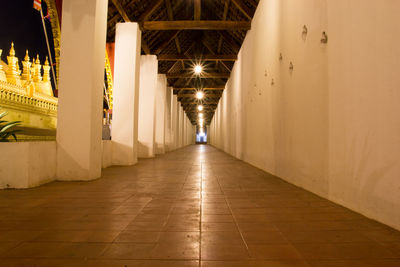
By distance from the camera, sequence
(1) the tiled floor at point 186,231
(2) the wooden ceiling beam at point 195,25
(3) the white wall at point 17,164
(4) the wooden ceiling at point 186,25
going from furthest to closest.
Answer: (2) the wooden ceiling beam at point 195,25 → (4) the wooden ceiling at point 186,25 → (3) the white wall at point 17,164 → (1) the tiled floor at point 186,231

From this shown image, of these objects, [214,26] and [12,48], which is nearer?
[12,48]

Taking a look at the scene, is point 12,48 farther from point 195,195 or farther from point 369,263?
point 369,263

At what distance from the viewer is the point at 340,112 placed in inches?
117

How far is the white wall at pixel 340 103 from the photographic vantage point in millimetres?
2252

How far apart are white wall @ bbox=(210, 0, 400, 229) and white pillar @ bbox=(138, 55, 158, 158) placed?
21.1 feet

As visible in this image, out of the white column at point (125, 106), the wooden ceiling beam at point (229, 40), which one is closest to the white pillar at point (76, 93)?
the white column at point (125, 106)

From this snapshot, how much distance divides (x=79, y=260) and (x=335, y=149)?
320cm

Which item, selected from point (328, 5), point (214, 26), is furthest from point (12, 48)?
point (328, 5)

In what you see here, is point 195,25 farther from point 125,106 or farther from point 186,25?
point 125,106

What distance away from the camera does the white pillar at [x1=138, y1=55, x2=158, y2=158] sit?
1056 centimetres

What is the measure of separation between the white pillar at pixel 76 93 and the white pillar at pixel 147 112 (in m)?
5.90

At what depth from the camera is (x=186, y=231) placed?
6.91ft

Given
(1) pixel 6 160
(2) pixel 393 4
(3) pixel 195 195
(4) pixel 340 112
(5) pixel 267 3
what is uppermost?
(5) pixel 267 3

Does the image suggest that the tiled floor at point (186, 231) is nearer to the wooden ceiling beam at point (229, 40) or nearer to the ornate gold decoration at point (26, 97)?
the ornate gold decoration at point (26, 97)
